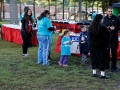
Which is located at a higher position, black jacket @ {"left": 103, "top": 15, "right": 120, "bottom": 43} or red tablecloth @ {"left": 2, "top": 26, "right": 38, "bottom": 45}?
black jacket @ {"left": 103, "top": 15, "right": 120, "bottom": 43}

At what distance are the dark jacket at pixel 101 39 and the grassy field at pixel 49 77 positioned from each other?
0.82 metres

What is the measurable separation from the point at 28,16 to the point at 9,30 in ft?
15.5

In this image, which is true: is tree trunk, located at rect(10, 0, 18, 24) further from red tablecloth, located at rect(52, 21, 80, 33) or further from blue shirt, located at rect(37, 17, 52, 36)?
blue shirt, located at rect(37, 17, 52, 36)

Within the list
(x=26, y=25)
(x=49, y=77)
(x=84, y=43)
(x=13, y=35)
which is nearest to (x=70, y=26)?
(x=13, y=35)

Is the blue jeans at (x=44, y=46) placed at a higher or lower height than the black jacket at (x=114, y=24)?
lower

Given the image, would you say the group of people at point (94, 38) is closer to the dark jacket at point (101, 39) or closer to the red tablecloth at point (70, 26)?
the dark jacket at point (101, 39)

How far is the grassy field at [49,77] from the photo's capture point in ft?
20.7

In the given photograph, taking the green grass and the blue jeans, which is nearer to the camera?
the green grass

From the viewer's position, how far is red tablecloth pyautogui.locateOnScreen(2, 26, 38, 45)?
13.2 metres

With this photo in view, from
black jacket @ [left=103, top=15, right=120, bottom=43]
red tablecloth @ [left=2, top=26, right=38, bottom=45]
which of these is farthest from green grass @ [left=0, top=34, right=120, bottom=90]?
red tablecloth @ [left=2, top=26, right=38, bottom=45]

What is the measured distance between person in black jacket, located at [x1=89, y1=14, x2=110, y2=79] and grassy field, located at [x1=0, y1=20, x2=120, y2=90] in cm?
36

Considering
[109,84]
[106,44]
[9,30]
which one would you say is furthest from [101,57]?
[9,30]

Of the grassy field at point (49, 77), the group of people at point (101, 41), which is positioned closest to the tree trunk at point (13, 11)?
the grassy field at point (49, 77)

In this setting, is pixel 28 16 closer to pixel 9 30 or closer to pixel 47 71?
pixel 47 71
